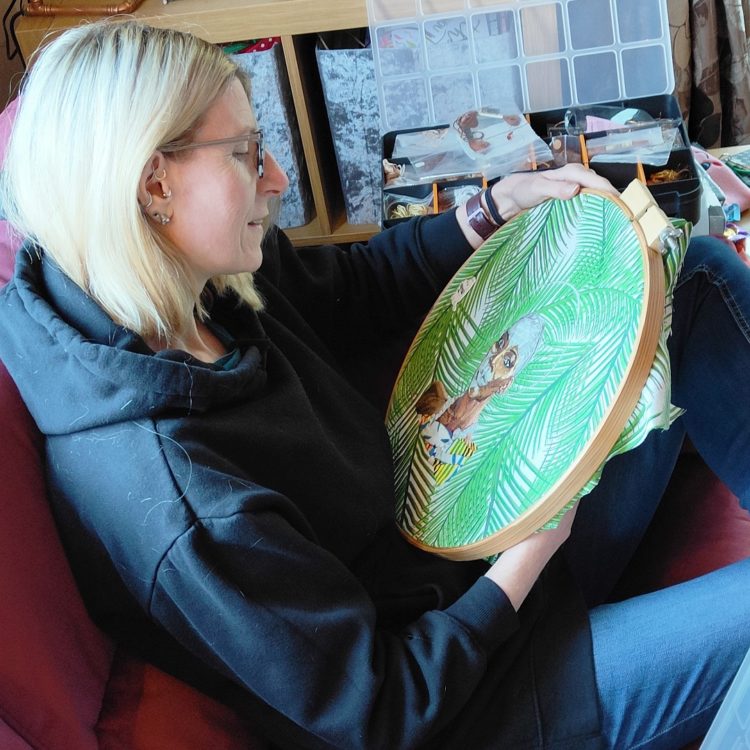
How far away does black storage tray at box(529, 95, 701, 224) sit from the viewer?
48.3 inches

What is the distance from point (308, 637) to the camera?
72cm

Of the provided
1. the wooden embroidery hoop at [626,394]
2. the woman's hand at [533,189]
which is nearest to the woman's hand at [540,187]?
the woman's hand at [533,189]

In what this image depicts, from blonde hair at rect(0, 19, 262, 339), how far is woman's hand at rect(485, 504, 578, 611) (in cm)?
39

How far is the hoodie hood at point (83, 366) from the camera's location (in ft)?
2.36

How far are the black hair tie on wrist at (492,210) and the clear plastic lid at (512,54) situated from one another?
0.44m

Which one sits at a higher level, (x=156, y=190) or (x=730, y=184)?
(x=156, y=190)

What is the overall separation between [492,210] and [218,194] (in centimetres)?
43

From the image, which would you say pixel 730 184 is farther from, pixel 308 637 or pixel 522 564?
pixel 308 637

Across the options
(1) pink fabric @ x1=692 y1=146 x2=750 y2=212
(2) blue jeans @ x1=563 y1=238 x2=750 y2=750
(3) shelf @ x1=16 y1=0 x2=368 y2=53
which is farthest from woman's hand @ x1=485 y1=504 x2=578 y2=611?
(3) shelf @ x1=16 y1=0 x2=368 y2=53

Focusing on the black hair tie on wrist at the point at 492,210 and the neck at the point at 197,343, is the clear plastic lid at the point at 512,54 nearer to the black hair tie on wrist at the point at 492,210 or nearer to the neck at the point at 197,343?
the black hair tie on wrist at the point at 492,210

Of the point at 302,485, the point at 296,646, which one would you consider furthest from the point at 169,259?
the point at 296,646

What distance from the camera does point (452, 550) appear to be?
88 centimetres

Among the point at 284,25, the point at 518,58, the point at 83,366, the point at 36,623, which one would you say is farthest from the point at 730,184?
the point at 36,623

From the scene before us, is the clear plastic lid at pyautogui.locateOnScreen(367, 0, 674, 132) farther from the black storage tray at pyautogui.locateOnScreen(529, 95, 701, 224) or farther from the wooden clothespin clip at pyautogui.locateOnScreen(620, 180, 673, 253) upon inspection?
the wooden clothespin clip at pyautogui.locateOnScreen(620, 180, 673, 253)
